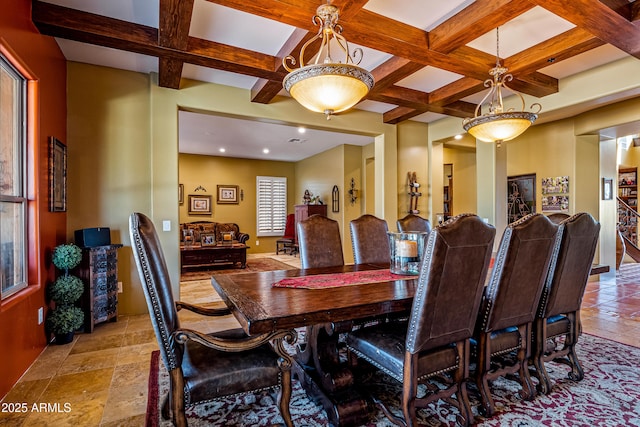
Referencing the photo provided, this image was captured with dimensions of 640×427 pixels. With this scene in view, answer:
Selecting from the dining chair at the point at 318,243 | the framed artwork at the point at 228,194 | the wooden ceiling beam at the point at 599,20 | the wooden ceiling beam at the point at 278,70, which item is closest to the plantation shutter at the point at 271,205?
the framed artwork at the point at 228,194

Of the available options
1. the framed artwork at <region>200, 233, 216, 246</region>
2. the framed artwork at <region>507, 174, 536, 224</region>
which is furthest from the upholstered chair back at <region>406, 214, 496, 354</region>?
the framed artwork at <region>200, 233, 216, 246</region>

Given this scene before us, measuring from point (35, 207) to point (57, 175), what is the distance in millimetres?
611

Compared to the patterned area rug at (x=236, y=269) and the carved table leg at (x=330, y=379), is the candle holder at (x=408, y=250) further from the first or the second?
the patterned area rug at (x=236, y=269)

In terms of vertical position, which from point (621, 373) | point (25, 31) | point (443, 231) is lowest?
point (621, 373)

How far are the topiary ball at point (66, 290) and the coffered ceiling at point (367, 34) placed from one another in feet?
6.76

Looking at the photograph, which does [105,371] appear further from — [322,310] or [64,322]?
[322,310]

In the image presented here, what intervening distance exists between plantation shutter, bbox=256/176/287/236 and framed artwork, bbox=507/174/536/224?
19.6 ft

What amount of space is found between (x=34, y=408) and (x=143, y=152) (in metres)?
2.66

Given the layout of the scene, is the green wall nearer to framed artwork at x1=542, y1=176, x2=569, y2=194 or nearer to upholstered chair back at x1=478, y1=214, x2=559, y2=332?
framed artwork at x1=542, y1=176, x2=569, y2=194

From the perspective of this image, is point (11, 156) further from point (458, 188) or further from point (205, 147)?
point (458, 188)

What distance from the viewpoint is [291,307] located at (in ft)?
5.28

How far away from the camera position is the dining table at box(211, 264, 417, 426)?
5.04ft

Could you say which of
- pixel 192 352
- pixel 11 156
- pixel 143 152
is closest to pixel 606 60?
pixel 192 352

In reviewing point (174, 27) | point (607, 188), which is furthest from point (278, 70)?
point (607, 188)
